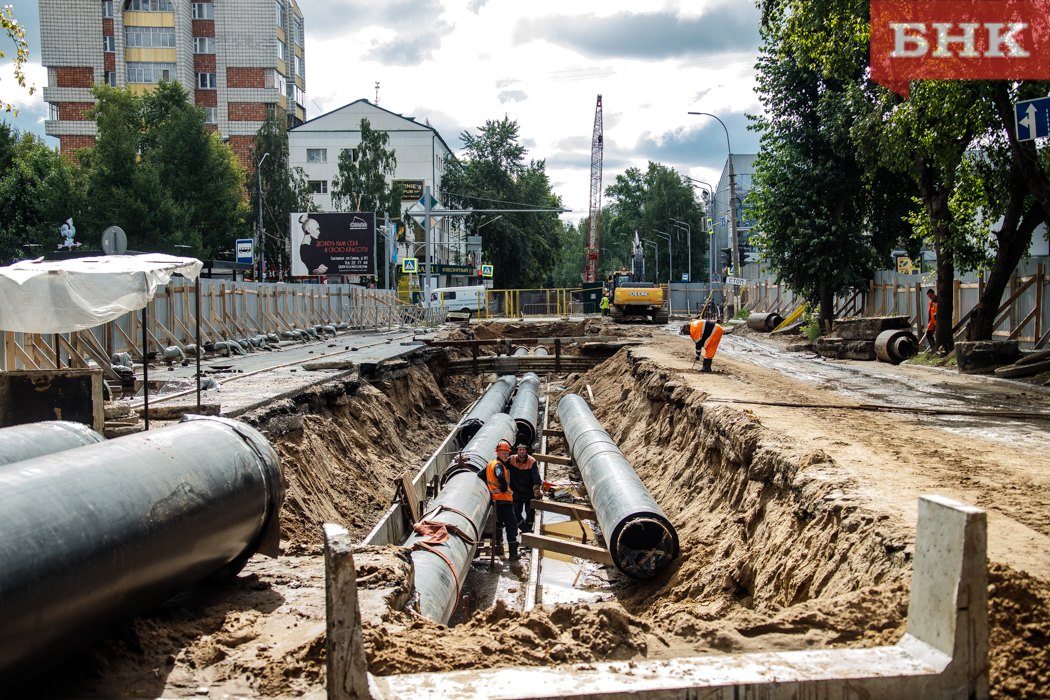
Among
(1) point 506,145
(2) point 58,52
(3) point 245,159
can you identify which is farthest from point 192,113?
(1) point 506,145

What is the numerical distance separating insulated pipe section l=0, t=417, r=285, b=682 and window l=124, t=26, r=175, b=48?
63.6 metres

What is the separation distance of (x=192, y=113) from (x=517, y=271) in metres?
32.0

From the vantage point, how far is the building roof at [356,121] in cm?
5950

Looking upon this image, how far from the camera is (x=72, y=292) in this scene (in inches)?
266

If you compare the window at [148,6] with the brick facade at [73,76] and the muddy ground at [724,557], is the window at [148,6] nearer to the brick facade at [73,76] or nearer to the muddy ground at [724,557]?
the brick facade at [73,76]

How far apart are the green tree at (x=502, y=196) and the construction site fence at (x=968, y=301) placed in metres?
41.4

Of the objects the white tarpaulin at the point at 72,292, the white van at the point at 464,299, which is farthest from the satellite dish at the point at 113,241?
the white van at the point at 464,299

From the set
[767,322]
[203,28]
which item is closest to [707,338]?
[767,322]

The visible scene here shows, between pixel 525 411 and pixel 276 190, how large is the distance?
148 ft

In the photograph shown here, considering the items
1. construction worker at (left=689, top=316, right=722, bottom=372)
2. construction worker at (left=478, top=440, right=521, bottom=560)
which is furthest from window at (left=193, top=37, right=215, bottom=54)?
construction worker at (left=478, top=440, right=521, bottom=560)

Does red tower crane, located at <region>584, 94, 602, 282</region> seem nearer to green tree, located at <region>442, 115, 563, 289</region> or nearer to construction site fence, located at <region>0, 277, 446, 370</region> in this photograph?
green tree, located at <region>442, 115, 563, 289</region>

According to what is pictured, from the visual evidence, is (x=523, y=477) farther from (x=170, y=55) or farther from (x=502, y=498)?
(x=170, y=55)

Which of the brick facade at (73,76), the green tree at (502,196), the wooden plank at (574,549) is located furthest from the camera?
the green tree at (502,196)

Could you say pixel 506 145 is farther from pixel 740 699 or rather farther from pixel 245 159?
pixel 740 699
